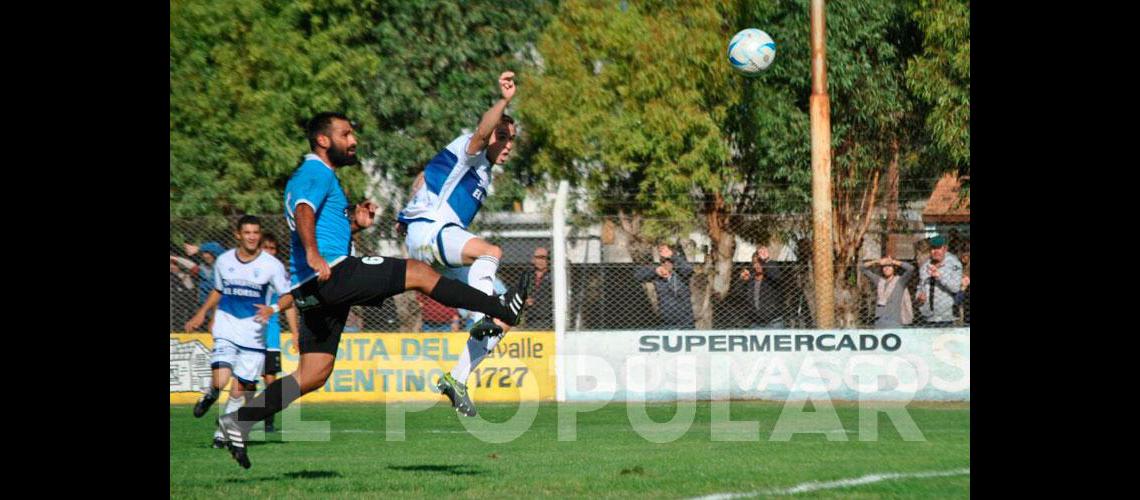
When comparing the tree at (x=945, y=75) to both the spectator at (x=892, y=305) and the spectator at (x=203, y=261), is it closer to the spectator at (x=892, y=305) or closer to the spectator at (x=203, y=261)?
the spectator at (x=892, y=305)

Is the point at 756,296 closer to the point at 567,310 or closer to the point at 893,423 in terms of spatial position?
the point at 567,310

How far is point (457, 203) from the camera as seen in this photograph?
11109mm

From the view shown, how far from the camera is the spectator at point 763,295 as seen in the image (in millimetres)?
18703

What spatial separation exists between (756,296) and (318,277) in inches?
415

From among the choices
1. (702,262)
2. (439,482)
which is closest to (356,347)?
(702,262)

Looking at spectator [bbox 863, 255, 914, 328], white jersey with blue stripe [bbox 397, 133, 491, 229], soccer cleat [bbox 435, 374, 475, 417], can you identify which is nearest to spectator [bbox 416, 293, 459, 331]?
spectator [bbox 863, 255, 914, 328]

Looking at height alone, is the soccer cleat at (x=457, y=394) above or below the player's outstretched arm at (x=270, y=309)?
below

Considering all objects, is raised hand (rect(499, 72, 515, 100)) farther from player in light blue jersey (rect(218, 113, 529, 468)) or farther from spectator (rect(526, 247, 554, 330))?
spectator (rect(526, 247, 554, 330))

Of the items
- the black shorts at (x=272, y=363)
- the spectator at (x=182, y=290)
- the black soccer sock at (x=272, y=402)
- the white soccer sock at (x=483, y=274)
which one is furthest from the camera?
the spectator at (x=182, y=290)

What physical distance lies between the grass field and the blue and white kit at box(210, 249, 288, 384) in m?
0.84

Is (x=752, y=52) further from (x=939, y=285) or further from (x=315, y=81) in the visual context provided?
(x=315, y=81)

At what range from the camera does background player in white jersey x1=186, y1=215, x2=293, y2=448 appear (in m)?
14.6

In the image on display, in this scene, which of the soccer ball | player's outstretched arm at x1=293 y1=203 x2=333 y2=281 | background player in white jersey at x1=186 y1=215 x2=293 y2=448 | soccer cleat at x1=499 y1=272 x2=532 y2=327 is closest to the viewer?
player's outstretched arm at x1=293 y1=203 x2=333 y2=281

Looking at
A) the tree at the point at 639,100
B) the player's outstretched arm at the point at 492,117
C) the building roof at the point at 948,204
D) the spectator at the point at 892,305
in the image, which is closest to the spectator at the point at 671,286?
the spectator at the point at 892,305
